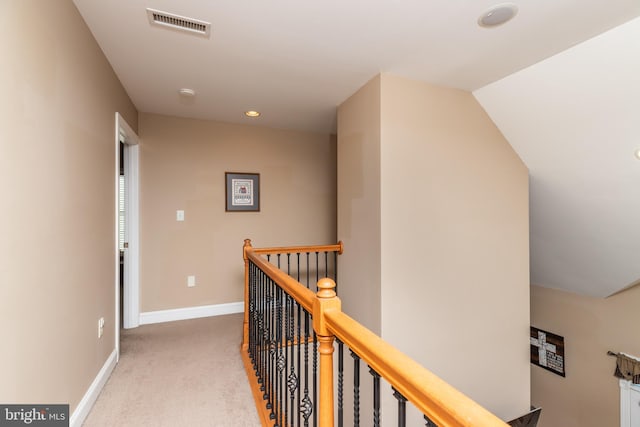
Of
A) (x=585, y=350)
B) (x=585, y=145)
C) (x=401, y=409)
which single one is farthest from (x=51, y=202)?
(x=585, y=350)

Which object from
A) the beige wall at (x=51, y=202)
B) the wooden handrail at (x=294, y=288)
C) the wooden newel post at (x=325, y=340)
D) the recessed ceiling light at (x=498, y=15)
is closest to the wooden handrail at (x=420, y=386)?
the wooden newel post at (x=325, y=340)

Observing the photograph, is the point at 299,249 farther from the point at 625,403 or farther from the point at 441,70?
the point at 625,403

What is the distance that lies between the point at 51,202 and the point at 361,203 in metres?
2.13

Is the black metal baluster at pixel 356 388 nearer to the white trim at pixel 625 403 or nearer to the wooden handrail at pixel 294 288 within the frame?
the wooden handrail at pixel 294 288

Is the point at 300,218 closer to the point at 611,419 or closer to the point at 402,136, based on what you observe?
the point at 402,136

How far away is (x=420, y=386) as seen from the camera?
66 centimetres

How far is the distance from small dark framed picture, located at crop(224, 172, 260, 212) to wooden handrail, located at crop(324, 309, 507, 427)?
3.24 meters

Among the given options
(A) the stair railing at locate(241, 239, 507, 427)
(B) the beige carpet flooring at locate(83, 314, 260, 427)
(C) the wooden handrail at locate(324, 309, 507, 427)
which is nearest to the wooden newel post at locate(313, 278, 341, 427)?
(A) the stair railing at locate(241, 239, 507, 427)

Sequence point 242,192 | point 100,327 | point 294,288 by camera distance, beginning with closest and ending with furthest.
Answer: point 294,288 → point 100,327 → point 242,192

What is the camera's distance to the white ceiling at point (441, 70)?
6.15 ft

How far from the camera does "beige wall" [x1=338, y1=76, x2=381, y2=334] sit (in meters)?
2.71

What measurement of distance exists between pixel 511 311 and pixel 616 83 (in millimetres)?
2064

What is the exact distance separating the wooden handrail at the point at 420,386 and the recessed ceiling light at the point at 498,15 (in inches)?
75.2

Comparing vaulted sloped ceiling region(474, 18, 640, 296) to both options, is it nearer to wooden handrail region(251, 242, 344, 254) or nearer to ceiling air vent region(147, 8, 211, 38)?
wooden handrail region(251, 242, 344, 254)
